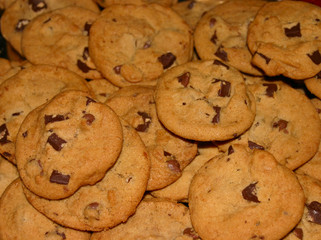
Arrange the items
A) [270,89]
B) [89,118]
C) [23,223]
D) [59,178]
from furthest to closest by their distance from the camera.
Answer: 1. [270,89]
2. [23,223]
3. [89,118]
4. [59,178]

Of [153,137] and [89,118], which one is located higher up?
[89,118]

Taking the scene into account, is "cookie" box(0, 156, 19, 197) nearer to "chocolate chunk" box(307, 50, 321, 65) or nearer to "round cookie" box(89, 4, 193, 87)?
"round cookie" box(89, 4, 193, 87)

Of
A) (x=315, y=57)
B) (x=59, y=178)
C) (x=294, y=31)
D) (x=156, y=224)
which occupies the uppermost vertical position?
(x=294, y=31)

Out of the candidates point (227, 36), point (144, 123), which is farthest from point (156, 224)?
point (227, 36)

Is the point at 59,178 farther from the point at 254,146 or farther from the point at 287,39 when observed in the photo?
the point at 287,39

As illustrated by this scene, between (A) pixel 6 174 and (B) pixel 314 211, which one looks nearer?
(B) pixel 314 211

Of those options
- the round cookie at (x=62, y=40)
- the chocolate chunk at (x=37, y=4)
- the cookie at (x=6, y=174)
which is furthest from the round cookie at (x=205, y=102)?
the chocolate chunk at (x=37, y=4)

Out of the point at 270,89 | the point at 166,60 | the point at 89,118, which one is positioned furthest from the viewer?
the point at 166,60
